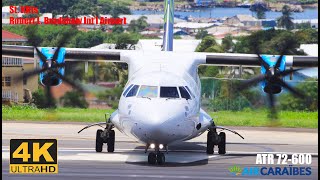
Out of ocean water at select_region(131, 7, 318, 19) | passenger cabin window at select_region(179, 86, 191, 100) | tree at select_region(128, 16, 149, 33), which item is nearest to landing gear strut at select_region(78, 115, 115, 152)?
passenger cabin window at select_region(179, 86, 191, 100)

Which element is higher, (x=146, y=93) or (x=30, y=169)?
(x=146, y=93)

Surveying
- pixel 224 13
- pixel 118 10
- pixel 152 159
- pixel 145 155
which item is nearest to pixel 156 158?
pixel 152 159

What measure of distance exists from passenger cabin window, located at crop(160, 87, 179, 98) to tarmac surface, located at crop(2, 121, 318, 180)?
1.78m

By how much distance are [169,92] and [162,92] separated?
0.22m

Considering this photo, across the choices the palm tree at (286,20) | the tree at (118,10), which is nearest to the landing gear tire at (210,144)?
the palm tree at (286,20)

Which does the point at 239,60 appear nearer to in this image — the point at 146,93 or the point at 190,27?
the point at 146,93

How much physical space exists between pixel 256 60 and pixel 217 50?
23.2 meters

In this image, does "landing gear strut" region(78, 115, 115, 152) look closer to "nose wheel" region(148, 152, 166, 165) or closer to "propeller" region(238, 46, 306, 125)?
"nose wheel" region(148, 152, 166, 165)

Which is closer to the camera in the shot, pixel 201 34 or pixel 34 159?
pixel 34 159

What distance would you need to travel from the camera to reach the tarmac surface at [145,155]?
2205cm

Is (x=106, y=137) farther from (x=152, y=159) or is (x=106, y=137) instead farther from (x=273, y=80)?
(x=273, y=80)

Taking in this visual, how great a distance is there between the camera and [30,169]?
22703 mm

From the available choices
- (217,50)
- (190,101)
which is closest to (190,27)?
(217,50)

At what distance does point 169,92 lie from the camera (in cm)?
2431
